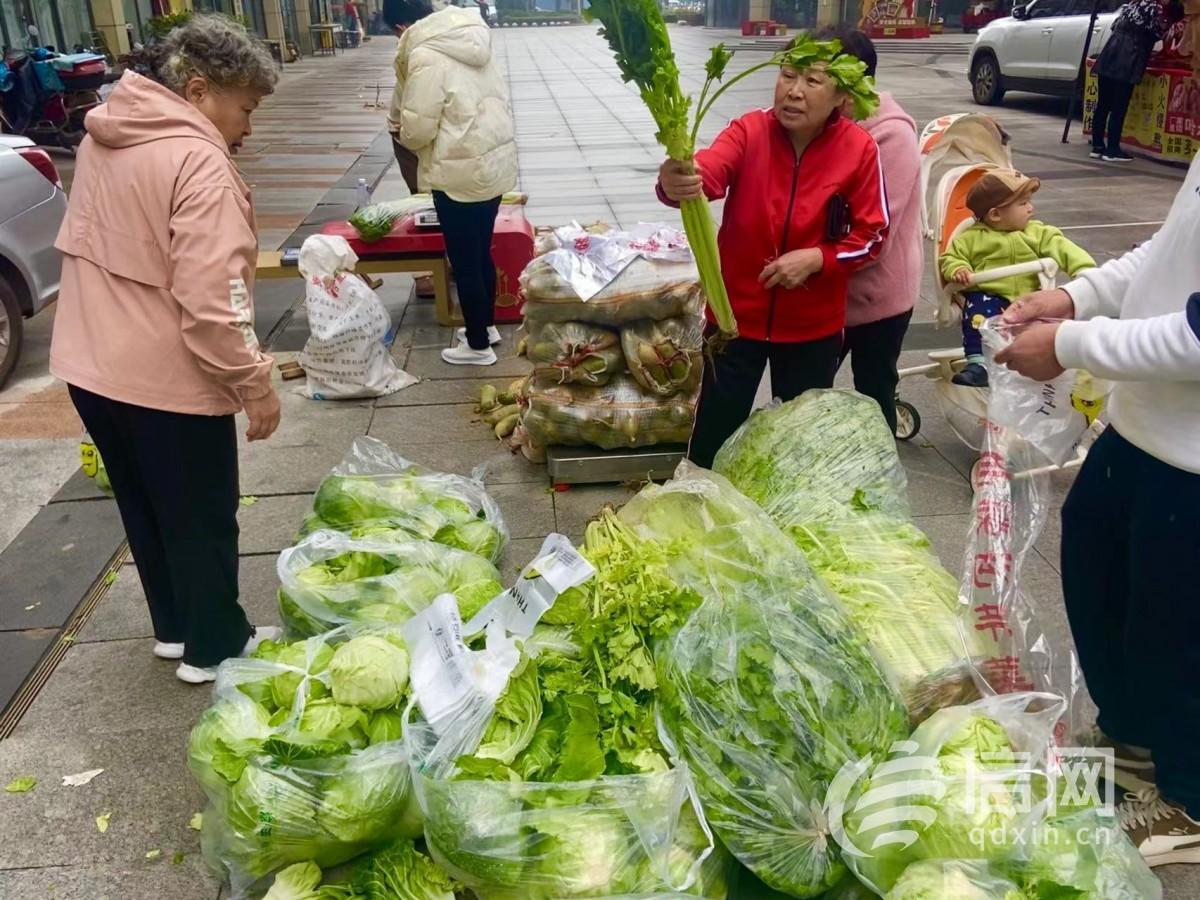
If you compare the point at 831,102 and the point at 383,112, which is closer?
the point at 831,102

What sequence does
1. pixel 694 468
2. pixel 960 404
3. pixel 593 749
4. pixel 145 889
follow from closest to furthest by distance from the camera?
pixel 593 749 → pixel 145 889 → pixel 694 468 → pixel 960 404

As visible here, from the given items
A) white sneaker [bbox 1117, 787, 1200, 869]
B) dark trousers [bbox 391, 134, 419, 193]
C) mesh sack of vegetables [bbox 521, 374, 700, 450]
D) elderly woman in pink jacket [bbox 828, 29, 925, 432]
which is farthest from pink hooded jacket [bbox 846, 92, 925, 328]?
dark trousers [bbox 391, 134, 419, 193]

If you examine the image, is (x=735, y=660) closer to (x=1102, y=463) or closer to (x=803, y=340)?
(x=1102, y=463)

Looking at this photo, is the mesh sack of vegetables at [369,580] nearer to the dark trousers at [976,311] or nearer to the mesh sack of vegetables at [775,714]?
the mesh sack of vegetables at [775,714]

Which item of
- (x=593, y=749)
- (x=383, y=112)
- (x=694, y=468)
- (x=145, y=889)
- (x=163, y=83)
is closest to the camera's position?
(x=593, y=749)

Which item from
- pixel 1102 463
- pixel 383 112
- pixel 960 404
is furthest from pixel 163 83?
pixel 383 112

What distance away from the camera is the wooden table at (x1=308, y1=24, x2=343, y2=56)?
34.0 m

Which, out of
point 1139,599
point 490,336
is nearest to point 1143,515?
point 1139,599

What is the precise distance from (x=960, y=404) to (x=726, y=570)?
2423 mm

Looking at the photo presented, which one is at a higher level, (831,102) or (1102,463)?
(831,102)

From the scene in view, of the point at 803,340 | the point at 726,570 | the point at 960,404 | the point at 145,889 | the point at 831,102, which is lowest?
the point at 145,889

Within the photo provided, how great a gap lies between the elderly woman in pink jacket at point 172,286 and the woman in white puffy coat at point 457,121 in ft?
8.56

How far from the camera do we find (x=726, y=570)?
8.38 ft

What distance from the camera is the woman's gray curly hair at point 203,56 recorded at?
2.60m
